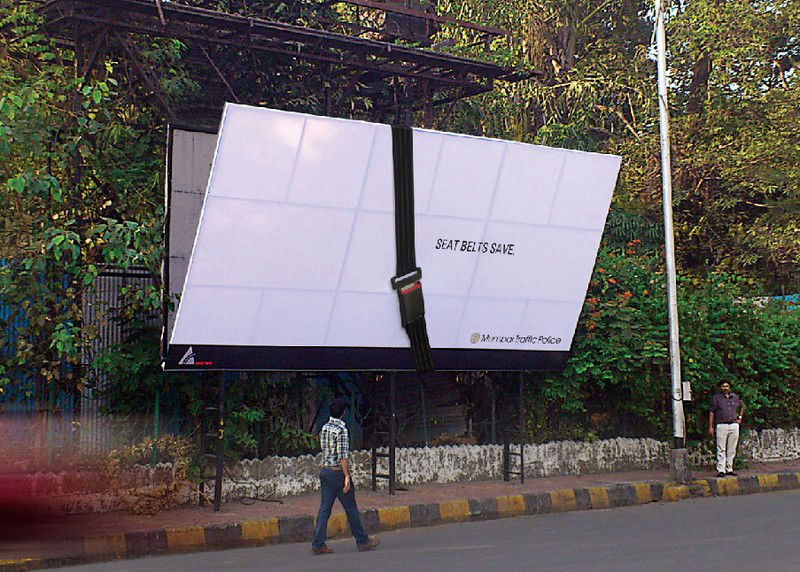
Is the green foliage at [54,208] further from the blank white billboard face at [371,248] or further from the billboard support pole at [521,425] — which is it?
the billboard support pole at [521,425]

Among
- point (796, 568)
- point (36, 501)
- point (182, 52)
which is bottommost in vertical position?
point (796, 568)

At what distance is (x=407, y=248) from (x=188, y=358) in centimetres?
303

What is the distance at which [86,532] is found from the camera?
421 inches

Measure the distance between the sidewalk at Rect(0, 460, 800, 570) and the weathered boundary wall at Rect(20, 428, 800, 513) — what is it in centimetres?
23

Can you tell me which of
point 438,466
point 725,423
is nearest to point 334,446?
point 438,466

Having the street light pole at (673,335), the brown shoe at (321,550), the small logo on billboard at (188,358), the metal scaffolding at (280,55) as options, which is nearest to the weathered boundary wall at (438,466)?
the small logo on billboard at (188,358)

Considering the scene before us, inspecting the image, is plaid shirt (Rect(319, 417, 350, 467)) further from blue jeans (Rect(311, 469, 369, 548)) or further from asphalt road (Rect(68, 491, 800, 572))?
asphalt road (Rect(68, 491, 800, 572))

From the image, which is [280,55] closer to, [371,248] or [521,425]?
[371,248]

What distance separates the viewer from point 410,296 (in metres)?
13.7

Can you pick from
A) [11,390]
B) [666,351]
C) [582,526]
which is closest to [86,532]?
[11,390]

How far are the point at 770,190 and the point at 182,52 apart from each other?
1520 centimetres

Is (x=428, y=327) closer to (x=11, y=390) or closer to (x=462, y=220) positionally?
(x=462, y=220)

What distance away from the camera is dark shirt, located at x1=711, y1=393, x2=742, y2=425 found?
55.6 ft

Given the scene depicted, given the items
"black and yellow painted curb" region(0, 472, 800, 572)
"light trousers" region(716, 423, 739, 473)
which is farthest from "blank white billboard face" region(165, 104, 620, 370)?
"light trousers" region(716, 423, 739, 473)
